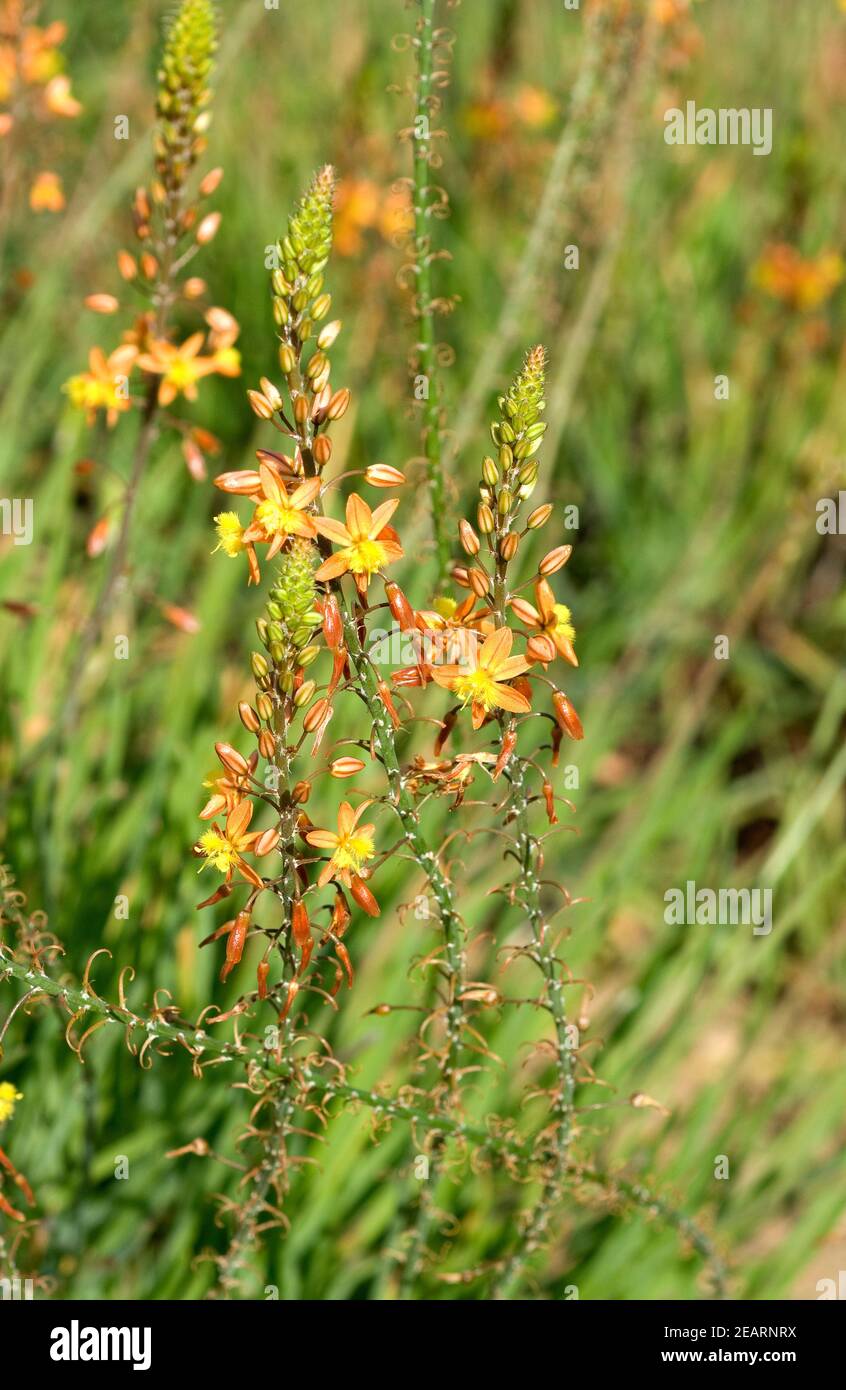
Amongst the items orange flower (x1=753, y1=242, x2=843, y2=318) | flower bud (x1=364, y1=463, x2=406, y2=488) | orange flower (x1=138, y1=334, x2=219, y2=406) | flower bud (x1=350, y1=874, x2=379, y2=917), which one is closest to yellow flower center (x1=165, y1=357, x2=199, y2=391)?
orange flower (x1=138, y1=334, x2=219, y2=406)

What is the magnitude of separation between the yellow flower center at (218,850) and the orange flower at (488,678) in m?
0.27

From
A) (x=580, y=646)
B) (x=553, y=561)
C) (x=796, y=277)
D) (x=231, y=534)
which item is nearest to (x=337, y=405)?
(x=231, y=534)

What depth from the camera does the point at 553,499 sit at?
3832mm

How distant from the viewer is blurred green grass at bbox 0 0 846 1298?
7.09ft

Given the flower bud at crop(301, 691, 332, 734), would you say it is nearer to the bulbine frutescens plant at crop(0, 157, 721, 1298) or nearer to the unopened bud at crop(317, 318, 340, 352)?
the bulbine frutescens plant at crop(0, 157, 721, 1298)

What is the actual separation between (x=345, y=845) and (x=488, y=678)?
0.22m

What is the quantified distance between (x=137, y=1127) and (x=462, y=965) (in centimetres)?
103

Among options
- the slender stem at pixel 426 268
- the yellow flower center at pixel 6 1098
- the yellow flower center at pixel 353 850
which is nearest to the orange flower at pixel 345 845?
the yellow flower center at pixel 353 850

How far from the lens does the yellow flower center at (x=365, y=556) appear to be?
4.00 feet

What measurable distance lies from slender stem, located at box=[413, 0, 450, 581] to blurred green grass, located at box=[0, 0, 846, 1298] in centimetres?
28

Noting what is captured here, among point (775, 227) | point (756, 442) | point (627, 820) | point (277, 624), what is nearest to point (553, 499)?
point (756, 442)

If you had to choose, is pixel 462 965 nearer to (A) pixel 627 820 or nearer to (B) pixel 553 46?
(A) pixel 627 820

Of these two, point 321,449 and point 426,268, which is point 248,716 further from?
point 426,268

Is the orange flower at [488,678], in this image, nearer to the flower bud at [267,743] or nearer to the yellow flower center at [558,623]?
the yellow flower center at [558,623]
